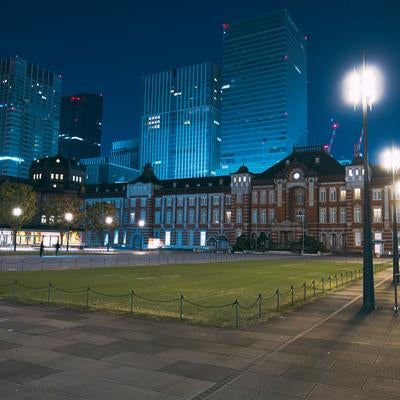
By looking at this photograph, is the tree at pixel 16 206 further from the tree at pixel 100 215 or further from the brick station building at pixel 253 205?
the brick station building at pixel 253 205

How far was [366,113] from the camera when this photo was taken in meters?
18.6

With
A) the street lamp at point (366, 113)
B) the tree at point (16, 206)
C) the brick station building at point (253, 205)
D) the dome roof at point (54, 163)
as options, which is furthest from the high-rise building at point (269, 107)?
the street lamp at point (366, 113)

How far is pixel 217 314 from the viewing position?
1548 cm

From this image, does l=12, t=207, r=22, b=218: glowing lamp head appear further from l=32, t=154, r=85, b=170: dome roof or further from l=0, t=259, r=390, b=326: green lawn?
l=32, t=154, r=85, b=170: dome roof

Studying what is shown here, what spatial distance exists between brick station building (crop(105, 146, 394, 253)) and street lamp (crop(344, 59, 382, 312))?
6507 cm

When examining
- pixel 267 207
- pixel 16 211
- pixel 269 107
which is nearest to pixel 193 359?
pixel 16 211

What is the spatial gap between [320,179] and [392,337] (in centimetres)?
7714

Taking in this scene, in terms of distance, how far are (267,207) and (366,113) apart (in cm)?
7362

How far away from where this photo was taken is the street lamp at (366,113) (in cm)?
1714

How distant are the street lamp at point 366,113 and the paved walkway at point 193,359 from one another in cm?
223

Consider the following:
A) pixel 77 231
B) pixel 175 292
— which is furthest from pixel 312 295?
pixel 77 231

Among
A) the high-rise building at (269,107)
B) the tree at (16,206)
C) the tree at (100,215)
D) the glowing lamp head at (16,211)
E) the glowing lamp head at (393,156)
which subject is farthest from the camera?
the high-rise building at (269,107)

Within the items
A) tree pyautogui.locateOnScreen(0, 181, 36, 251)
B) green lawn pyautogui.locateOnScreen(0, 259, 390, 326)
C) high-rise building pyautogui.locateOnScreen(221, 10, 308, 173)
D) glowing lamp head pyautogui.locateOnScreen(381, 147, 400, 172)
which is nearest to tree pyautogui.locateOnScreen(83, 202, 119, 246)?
tree pyautogui.locateOnScreen(0, 181, 36, 251)

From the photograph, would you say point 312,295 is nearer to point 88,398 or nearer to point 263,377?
point 263,377
